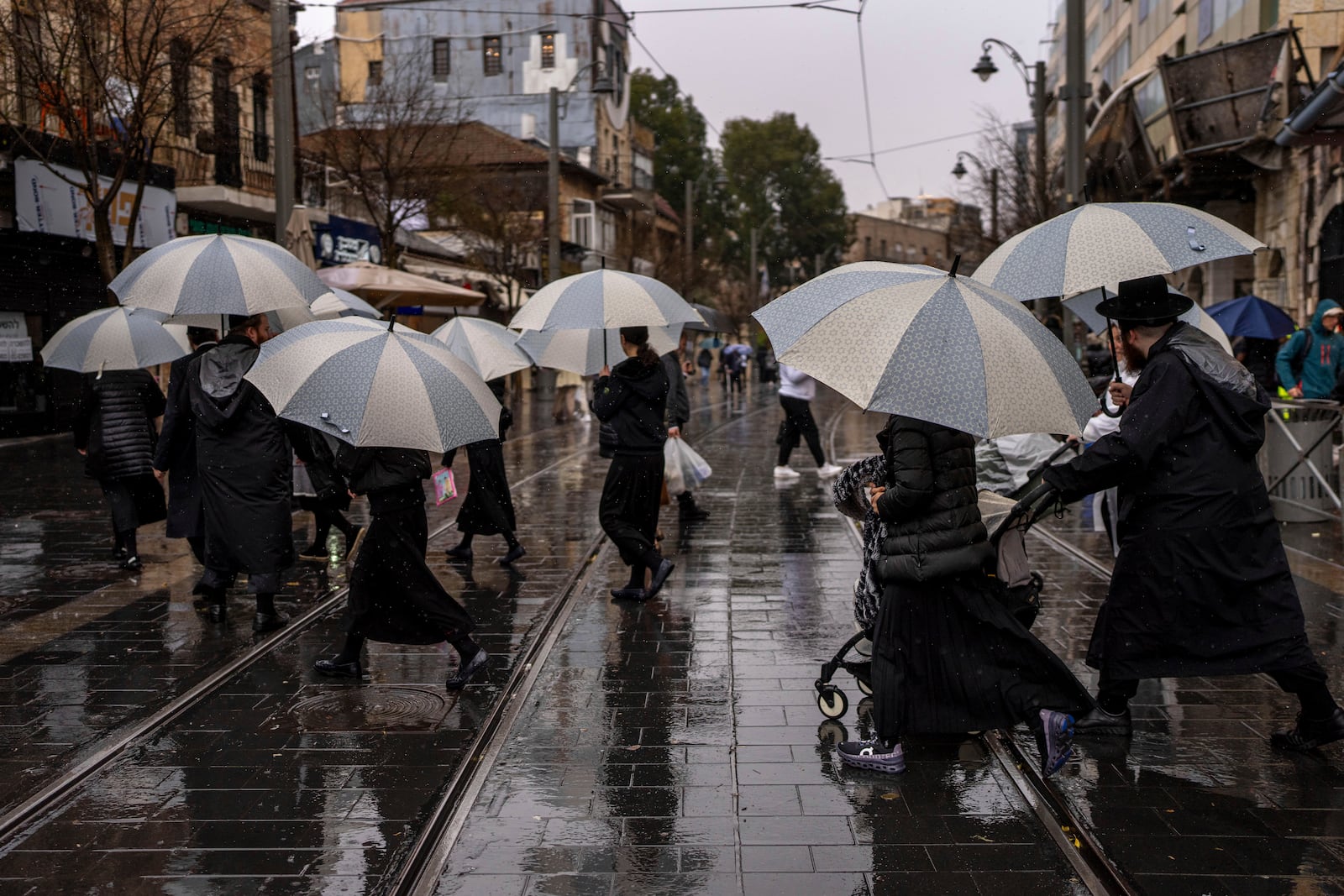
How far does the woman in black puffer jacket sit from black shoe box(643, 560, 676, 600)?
3.26 m

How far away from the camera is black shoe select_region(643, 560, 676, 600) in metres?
8.27

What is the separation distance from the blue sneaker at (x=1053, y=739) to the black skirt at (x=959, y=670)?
0.36 feet

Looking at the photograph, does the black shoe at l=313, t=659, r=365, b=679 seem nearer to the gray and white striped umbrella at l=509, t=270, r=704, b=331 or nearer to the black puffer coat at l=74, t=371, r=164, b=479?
the gray and white striped umbrella at l=509, t=270, r=704, b=331

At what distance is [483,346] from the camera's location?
1014 cm

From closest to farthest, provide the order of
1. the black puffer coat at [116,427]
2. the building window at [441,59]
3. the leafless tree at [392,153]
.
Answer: the black puffer coat at [116,427]
the leafless tree at [392,153]
the building window at [441,59]

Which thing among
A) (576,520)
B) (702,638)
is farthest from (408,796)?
(576,520)

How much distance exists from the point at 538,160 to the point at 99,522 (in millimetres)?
39960

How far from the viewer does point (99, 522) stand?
11.8 meters

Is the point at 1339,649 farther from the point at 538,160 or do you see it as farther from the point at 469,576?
the point at 538,160

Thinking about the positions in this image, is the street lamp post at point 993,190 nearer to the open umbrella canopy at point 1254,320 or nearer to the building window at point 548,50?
the open umbrella canopy at point 1254,320

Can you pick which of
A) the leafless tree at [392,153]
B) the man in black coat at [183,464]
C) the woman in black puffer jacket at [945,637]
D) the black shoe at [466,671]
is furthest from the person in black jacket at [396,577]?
the leafless tree at [392,153]

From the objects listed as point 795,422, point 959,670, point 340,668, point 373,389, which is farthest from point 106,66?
point 959,670

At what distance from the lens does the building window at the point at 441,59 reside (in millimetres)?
55844

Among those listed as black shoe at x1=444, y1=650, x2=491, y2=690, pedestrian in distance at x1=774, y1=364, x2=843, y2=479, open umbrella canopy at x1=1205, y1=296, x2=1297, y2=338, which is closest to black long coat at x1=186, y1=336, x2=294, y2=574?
black shoe at x1=444, y1=650, x2=491, y2=690
